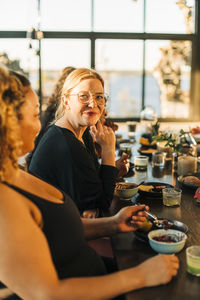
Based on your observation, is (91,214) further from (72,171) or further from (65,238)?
(65,238)

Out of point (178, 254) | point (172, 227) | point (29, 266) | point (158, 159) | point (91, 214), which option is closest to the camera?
point (29, 266)

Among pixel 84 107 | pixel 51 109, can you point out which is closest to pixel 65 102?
pixel 84 107

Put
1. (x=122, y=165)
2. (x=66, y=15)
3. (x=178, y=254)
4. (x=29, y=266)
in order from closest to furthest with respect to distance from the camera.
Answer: (x=29, y=266)
(x=178, y=254)
(x=122, y=165)
(x=66, y=15)

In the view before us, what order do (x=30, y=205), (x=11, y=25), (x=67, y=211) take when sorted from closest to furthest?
1. (x=30, y=205)
2. (x=67, y=211)
3. (x=11, y=25)

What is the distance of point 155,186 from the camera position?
1989mm

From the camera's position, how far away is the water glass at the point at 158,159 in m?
2.65

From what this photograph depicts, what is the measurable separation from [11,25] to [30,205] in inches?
226

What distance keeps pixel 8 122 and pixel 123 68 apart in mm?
5895

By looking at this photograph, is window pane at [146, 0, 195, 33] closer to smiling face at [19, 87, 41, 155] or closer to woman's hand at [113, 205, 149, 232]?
woman's hand at [113, 205, 149, 232]

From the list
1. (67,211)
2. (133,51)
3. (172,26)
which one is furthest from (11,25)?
(67,211)

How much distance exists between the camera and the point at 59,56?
6.34 m

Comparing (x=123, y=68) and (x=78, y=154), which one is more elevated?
(x=123, y=68)

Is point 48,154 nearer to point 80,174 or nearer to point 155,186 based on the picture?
point 80,174

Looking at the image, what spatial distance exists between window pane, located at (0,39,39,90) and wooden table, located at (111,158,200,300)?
4.83m
